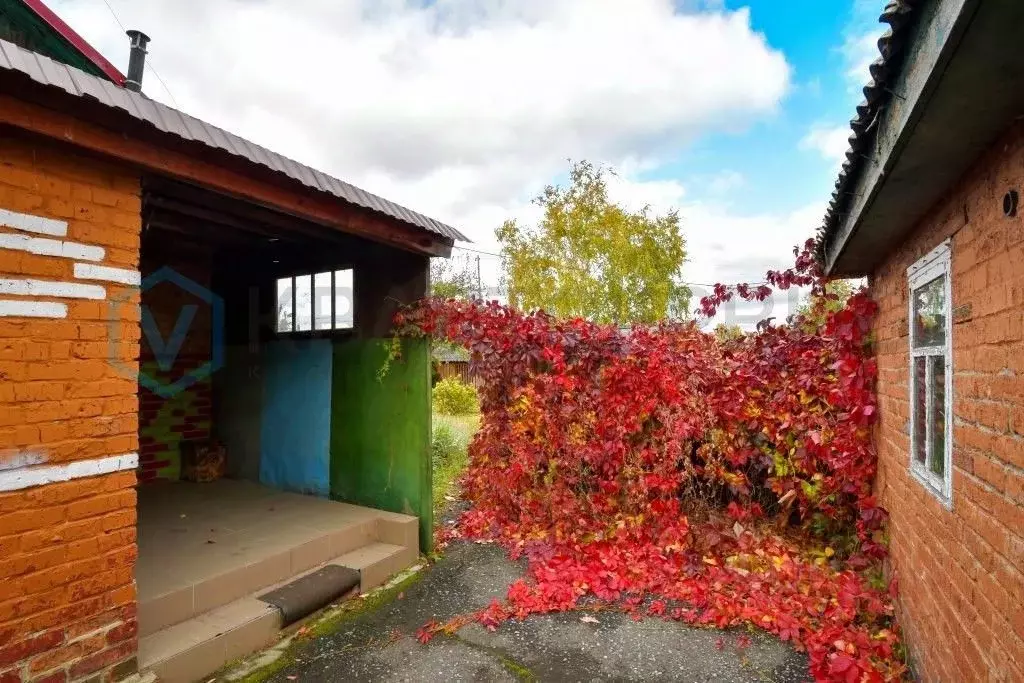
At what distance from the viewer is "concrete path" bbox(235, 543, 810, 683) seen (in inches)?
134

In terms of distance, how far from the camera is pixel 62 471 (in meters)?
2.63

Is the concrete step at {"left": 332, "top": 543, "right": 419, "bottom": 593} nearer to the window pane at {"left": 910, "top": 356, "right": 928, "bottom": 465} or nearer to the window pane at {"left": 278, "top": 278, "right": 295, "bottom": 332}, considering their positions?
the window pane at {"left": 278, "top": 278, "right": 295, "bottom": 332}

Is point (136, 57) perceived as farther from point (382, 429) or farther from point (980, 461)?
point (980, 461)

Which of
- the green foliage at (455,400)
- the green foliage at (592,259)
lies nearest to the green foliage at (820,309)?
the green foliage at (455,400)

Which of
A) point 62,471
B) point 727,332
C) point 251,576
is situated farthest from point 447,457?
point 62,471

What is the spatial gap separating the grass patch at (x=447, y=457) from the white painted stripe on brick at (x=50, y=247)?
199 inches

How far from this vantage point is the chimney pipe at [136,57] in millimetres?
7848

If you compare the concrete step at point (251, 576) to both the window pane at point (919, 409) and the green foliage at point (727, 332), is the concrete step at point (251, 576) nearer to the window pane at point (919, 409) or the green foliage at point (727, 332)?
the green foliage at point (727, 332)

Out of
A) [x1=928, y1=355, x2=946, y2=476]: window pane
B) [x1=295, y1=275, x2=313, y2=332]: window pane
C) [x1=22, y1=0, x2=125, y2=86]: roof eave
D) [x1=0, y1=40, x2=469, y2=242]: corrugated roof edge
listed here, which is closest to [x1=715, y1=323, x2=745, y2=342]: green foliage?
[x1=928, y1=355, x2=946, y2=476]: window pane

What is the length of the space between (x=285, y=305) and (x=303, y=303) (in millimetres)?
312

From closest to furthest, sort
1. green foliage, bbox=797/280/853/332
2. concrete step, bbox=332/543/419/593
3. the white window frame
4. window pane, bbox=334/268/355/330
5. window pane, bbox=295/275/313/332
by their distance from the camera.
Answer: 1. the white window frame
2. concrete step, bbox=332/543/419/593
3. green foliage, bbox=797/280/853/332
4. window pane, bbox=334/268/355/330
5. window pane, bbox=295/275/313/332

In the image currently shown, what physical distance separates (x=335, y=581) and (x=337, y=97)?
14.1 metres

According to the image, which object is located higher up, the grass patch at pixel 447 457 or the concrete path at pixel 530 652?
the grass patch at pixel 447 457

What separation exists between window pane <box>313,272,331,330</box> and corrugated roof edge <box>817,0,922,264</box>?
4713 mm
